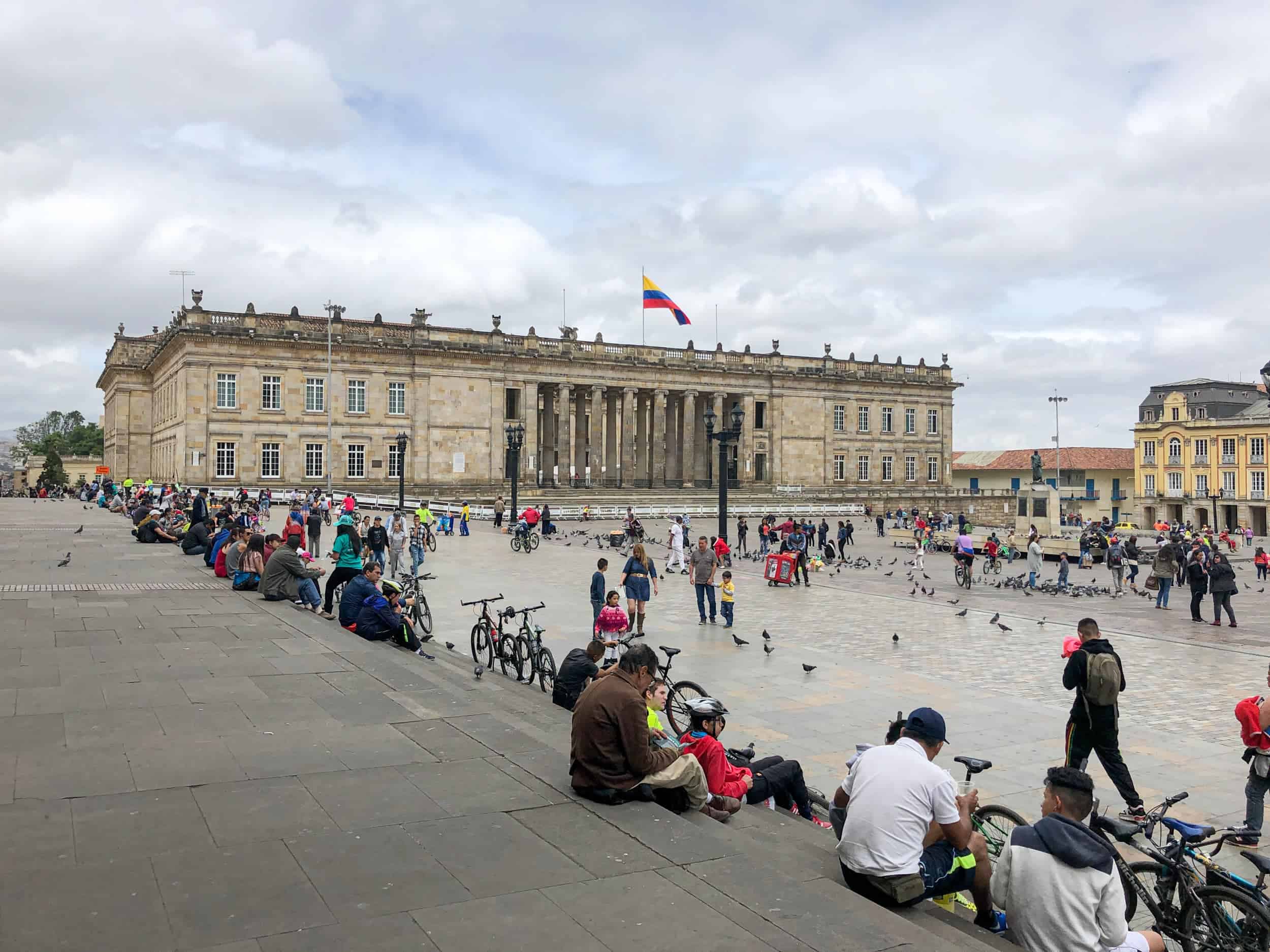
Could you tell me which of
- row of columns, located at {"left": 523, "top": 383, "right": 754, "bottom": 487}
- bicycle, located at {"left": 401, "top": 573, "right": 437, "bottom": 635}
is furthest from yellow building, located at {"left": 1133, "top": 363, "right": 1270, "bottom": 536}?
bicycle, located at {"left": 401, "top": 573, "right": 437, "bottom": 635}

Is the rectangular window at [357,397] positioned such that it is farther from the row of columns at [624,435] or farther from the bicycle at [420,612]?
the bicycle at [420,612]

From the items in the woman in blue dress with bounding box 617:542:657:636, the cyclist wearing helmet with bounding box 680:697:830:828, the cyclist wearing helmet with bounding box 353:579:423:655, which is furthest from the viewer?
the woman in blue dress with bounding box 617:542:657:636

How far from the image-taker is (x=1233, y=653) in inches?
577

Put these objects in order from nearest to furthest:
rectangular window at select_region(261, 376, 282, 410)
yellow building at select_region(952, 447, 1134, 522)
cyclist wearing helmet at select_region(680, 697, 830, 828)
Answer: cyclist wearing helmet at select_region(680, 697, 830, 828)
rectangular window at select_region(261, 376, 282, 410)
yellow building at select_region(952, 447, 1134, 522)

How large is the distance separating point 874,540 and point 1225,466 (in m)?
49.6

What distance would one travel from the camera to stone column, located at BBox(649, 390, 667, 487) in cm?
6431

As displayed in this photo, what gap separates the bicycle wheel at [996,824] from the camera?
5887 mm

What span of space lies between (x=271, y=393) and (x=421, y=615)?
41046 millimetres

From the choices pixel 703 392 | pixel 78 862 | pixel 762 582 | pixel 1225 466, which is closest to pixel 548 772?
pixel 78 862

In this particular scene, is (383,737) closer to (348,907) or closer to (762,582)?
(348,907)

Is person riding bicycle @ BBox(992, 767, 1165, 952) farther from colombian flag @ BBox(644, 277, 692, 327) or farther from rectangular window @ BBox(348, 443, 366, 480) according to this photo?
rectangular window @ BBox(348, 443, 366, 480)

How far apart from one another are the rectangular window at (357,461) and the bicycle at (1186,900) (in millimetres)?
51278

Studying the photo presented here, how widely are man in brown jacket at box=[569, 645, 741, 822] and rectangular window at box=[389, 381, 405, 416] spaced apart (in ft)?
166

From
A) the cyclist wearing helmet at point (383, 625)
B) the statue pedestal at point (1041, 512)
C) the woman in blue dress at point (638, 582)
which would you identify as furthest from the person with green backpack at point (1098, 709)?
the statue pedestal at point (1041, 512)
